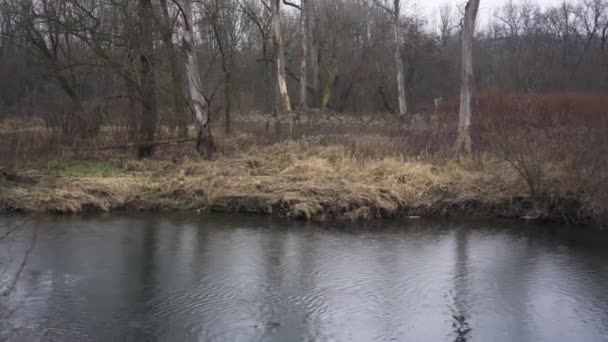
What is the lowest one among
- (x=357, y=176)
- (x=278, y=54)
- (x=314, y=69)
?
(x=357, y=176)

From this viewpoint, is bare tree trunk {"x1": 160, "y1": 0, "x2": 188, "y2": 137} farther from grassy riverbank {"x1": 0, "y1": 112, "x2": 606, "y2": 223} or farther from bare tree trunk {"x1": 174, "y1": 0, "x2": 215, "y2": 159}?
grassy riverbank {"x1": 0, "y1": 112, "x2": 606, "y2": 223}

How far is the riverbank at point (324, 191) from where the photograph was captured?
1286cm

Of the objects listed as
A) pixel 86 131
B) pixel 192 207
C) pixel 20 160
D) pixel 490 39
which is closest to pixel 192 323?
pixel 192 207

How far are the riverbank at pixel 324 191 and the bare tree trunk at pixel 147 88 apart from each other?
8.18 ft

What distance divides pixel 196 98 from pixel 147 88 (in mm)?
1454

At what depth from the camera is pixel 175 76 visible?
66.6ft

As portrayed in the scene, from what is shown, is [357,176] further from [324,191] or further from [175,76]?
[175,76]

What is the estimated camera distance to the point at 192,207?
13711mm

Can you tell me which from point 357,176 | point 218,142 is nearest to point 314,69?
point 218,142

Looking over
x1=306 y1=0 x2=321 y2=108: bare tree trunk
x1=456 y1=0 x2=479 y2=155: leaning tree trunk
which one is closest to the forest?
x1=456 y1=0 x2=479 y2=155: leaning tree trunk

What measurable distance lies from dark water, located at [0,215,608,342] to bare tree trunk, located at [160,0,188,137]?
7112mm

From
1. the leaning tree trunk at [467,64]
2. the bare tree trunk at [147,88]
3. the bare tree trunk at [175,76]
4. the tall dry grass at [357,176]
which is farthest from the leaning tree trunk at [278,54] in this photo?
the leaning tree trunk at [467,64]

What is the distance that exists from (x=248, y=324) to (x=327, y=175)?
7802mm

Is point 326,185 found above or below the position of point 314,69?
below
